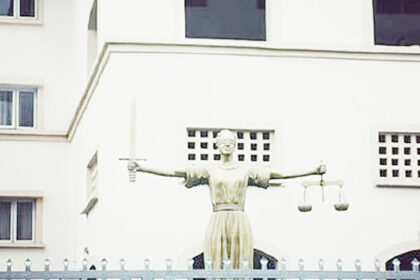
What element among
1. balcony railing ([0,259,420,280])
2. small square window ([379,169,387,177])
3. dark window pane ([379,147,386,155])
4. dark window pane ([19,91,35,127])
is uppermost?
dark window pane ([19,91,35,127])

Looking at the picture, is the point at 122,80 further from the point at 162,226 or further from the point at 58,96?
the point at 58,96

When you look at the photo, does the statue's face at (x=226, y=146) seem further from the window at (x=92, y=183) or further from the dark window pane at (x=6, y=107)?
the dark window pane at (x=6, y=107)

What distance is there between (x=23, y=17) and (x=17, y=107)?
193cm

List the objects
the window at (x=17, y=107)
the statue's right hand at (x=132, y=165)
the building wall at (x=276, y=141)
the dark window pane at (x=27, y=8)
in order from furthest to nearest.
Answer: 1. the dark window pane at (x=27, y=8)
2. the window at (x=17, y=107)
3. the building wall at (x=276, y=141)
4. the statue's right hand at (x=132, y=165)

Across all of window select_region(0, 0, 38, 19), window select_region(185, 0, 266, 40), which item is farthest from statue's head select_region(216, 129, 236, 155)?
window select_region(0, 0, 38, 19)

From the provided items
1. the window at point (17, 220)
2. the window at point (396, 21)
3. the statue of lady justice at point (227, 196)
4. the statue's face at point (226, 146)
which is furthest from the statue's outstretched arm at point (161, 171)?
the window at point (17, 220)

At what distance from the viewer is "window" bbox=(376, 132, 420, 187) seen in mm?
21438

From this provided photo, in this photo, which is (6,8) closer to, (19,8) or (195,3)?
(19,8)

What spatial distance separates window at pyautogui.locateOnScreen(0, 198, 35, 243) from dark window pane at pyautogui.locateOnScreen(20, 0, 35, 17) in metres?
4.01

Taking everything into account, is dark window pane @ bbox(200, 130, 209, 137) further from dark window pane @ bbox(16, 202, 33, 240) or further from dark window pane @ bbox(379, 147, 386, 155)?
dark window pane @ bbox(16, 202, 33, 240)

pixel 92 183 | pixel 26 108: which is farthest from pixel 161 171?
pixel 26 108

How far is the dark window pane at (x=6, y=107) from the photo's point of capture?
27656mm

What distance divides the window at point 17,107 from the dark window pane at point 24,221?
1.72 metres

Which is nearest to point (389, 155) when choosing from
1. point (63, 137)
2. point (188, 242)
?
point (188, 242)
